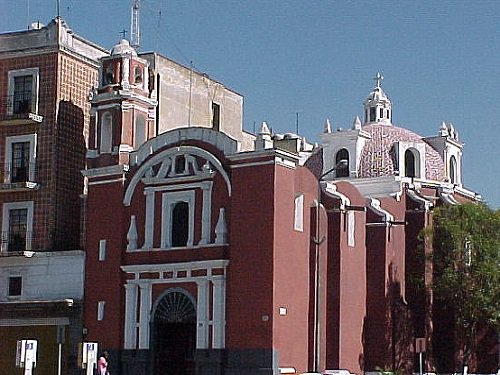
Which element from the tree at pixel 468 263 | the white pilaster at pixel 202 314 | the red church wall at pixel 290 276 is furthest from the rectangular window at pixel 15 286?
the tree at pixel 468 263

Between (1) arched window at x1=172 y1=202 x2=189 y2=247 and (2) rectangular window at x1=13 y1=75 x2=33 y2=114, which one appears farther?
(2) rectangular window at x1=13 y1=75 x2=33 y2=114

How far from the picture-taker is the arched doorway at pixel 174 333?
4219cm

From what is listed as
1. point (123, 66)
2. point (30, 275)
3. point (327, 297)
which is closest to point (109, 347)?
point (30, 275)

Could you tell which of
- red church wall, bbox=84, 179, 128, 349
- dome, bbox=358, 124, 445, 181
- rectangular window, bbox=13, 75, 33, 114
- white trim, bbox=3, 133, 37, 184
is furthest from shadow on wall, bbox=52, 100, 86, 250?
dome, bbox=358, 124, 445, 181

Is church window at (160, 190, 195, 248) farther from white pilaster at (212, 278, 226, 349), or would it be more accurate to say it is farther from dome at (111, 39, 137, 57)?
dome at (111, 39, 137, 57)

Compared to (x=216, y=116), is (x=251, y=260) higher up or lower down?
lower down

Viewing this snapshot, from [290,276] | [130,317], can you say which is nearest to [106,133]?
[130,317]

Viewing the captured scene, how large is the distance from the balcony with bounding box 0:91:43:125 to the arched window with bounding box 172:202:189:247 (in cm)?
875

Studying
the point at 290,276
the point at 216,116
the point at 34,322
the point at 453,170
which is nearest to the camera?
the point at 290,276

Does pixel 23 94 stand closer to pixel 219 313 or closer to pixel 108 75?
pixel 108 75

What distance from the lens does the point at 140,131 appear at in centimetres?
4722

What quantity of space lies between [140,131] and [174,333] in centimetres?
970

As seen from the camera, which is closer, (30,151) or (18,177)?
(30,151)

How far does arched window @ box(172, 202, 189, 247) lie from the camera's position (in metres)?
42.9
